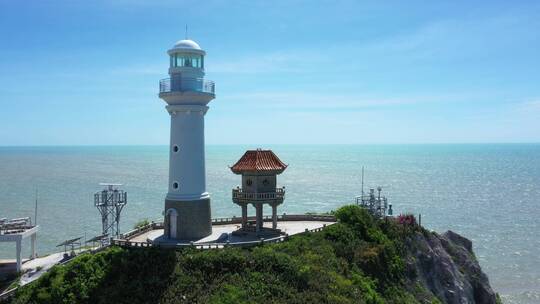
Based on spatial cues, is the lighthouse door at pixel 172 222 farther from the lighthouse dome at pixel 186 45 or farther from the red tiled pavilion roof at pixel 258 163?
the lighthouse dome at pixel 186 45

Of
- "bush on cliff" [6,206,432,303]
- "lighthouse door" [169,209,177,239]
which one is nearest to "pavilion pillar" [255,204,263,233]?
"bush on cliff" [6,206,432,303]

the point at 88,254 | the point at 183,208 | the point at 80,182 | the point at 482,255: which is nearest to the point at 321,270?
the point at 183,208

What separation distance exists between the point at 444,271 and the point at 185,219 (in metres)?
19.4

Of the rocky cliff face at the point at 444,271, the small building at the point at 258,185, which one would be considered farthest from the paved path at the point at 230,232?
the rocky cliff face at the point at 444,271

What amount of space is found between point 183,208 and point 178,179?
1962 mm

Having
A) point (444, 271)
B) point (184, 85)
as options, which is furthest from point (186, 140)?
point (444, 271)

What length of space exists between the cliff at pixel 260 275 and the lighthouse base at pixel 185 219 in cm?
406

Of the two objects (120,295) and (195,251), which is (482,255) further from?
(120,295)

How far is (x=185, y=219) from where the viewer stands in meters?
31.9

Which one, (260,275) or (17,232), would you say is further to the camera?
(17,232)

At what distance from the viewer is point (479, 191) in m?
100

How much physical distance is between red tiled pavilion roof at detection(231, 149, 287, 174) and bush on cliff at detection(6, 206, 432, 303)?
17.7ft

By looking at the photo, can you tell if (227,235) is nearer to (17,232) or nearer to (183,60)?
(183,60)

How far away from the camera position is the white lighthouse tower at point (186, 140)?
31.7 metres
